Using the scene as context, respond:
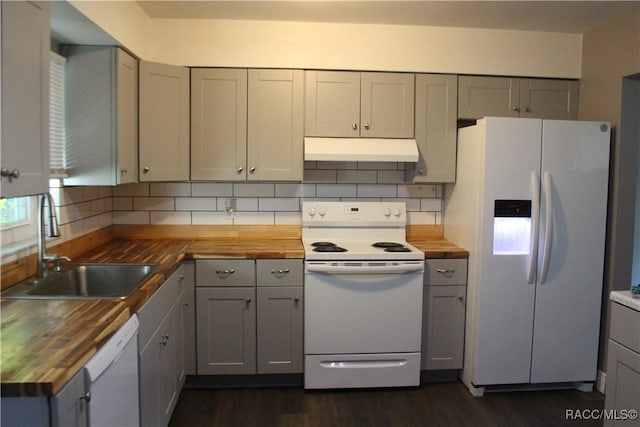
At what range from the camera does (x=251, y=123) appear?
3102 millimetres

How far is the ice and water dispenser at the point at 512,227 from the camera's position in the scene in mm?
2836

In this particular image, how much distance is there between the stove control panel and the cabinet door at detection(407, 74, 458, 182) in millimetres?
317

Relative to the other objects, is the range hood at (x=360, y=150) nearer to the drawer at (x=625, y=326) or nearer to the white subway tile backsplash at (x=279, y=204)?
the white subway tile backsplash at (x=279, y=204)

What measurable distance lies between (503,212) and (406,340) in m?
0.99

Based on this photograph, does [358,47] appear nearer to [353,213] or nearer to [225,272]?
[353,213]

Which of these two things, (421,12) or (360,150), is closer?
(421,12)

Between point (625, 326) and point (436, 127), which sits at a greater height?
point (436, 127)

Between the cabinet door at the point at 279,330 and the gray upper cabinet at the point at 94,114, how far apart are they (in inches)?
44.8

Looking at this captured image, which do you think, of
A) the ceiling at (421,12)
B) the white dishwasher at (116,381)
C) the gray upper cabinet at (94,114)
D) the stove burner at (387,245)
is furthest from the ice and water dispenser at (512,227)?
the gray upper cabinet at (94,114)

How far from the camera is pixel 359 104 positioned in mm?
3145

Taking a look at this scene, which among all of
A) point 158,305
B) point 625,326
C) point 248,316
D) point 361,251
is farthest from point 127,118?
point 625,326

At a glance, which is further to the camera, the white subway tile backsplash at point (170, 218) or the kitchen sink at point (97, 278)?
the white subway tile backsplash at point (170, 218)

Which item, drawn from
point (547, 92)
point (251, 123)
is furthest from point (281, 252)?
point (547, 92)

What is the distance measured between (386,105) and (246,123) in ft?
3.11
